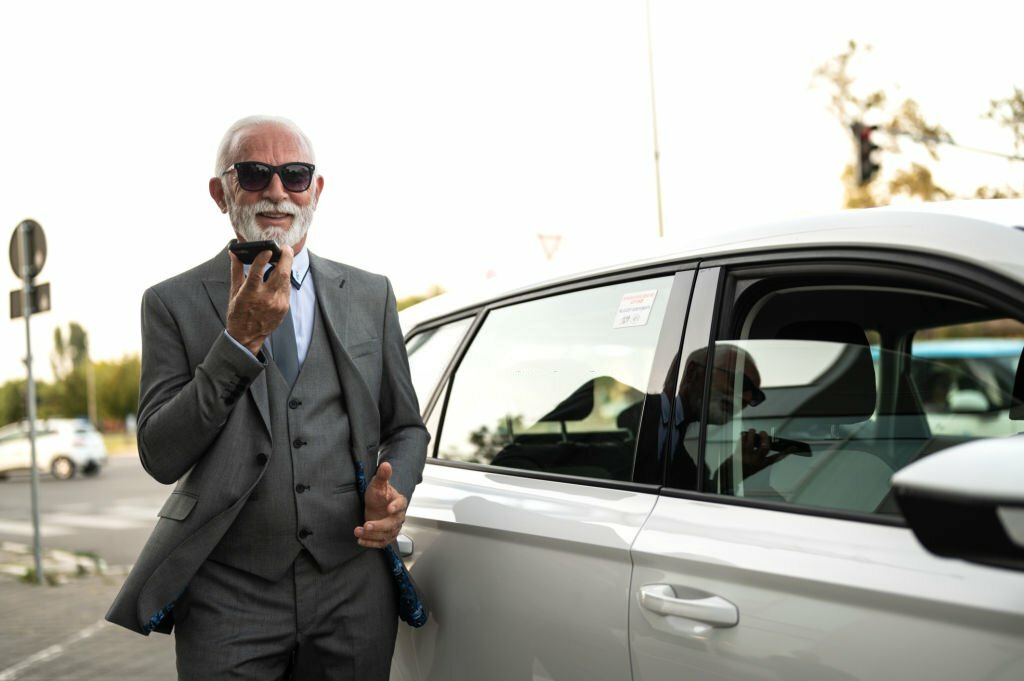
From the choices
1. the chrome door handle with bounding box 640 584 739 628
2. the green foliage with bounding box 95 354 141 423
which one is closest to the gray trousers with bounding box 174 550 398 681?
the chrome door handle with bounding box 640 584 739 628

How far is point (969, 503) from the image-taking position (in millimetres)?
1113

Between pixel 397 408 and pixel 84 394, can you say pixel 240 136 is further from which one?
pixel 84 394

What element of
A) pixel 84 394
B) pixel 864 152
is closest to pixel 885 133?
pixel 864 152

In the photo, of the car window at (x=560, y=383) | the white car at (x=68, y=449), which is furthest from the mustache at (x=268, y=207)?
the white car at (x=68, y=449)

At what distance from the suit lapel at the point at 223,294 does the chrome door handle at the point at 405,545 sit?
637mm

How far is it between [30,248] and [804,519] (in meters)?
8.83

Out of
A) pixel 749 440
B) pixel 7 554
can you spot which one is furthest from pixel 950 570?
pixel 7 554

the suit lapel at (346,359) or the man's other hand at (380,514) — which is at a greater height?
the suit lapel at (346,359)

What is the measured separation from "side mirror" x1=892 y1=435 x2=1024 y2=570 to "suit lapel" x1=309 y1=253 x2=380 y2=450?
137cm

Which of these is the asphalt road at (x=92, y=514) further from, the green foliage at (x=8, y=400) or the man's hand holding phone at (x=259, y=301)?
the green foliage at (x=8, y=400)

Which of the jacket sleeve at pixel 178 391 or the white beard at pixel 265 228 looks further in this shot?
the white beard at pixel 265 228

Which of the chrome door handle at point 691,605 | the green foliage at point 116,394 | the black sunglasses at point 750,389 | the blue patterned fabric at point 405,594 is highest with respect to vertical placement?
the black sunglasses at point 750,389

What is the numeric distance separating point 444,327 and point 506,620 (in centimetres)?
114

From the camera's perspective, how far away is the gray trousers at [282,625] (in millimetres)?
2150
